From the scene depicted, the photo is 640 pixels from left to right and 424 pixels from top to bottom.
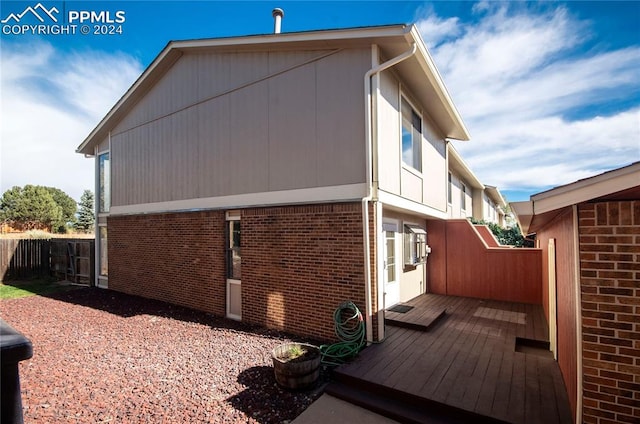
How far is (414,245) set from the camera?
28.4 ft

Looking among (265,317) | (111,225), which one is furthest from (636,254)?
(111,225)

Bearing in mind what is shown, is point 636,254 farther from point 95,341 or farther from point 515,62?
point 95,341

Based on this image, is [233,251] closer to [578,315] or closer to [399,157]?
[399,157]

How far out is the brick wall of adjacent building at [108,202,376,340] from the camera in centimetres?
562

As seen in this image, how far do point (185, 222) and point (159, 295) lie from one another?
2.65 metres

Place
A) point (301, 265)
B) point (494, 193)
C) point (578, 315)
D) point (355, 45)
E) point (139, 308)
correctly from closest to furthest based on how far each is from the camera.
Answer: point (578, 315) < point (355, 45) < point (301, 265) < point (139, 308) < point (494, 193)

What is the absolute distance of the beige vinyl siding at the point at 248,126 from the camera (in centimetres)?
577

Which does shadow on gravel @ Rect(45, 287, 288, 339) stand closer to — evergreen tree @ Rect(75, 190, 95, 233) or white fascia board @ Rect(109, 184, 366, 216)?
white fascia board @ Rect(109, 184, 366, 216)

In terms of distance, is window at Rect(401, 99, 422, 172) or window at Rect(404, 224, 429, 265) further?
window at Rect(404, 224, 429, 265)

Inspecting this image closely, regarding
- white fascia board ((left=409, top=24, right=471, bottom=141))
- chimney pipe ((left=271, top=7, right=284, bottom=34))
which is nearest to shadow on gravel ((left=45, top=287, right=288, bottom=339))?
white fascia board ((left=409, top=24, right=471, bottom=141))

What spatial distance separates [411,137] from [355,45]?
2.89 metres

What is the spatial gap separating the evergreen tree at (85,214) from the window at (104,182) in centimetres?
4724

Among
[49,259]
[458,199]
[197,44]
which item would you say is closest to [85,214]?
[49,259]

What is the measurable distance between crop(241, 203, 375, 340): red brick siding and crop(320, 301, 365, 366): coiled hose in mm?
177
